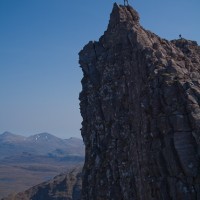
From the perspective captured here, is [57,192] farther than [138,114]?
Yes

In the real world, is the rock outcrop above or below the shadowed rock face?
below

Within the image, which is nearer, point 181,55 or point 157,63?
point 157,63

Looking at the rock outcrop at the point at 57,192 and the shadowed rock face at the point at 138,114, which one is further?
the rock outcrop at the point at 57,192

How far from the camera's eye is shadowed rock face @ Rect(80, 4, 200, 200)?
39.6 meters

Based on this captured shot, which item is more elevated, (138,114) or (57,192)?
(138,114)

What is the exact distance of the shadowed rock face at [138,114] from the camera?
3956 centimetres

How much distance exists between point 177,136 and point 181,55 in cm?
1634

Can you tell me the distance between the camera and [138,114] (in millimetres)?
45250

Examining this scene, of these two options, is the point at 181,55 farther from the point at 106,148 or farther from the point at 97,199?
Result: the point at 97,199

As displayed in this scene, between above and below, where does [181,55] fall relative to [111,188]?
above

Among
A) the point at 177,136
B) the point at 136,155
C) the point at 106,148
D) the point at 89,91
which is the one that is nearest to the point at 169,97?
the point at 177,136

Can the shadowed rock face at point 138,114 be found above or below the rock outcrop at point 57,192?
above

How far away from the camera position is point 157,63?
46.8m

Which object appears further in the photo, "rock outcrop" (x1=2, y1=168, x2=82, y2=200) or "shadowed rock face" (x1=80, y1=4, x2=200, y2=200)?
"rock outcrop" (x1=2, y1=168, x2=82, y2=200)
